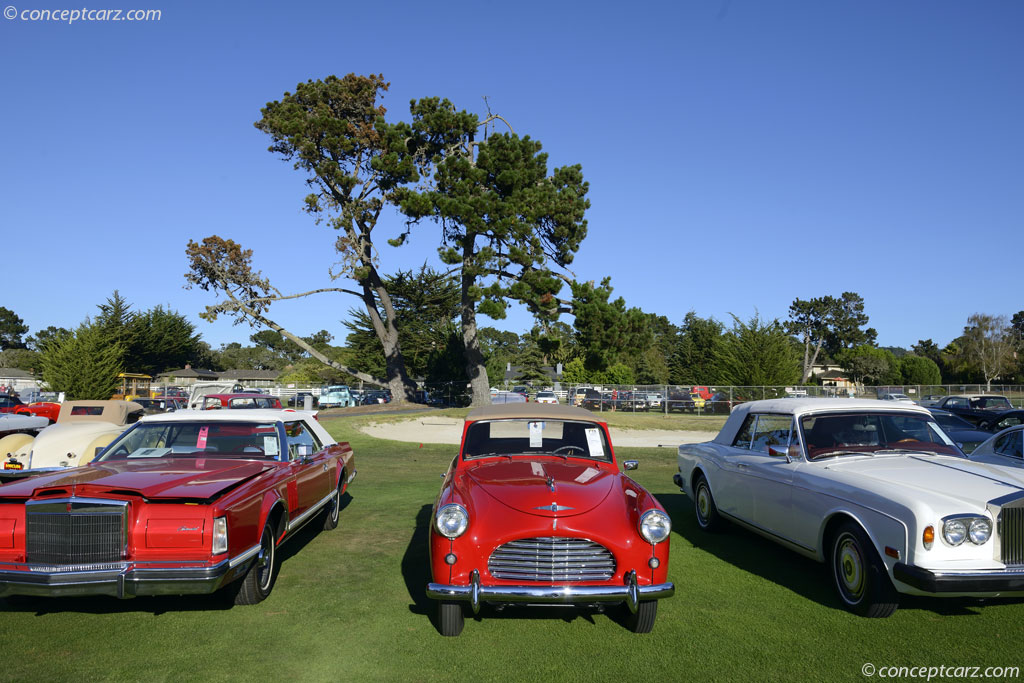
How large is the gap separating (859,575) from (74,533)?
5596 millimetres

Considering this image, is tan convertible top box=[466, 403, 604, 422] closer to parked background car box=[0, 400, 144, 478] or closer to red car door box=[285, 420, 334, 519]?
red car door box=[285, 420, 334, 519]

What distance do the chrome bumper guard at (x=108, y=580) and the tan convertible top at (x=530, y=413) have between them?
254 cm

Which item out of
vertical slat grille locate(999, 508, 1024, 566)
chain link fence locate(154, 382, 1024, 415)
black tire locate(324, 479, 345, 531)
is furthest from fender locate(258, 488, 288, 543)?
chain link fence locate(154, 382, 1024, 415)

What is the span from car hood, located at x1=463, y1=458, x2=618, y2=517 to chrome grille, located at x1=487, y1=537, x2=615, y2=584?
0.70ft

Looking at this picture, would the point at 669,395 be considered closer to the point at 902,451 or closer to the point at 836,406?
the point at 836,406

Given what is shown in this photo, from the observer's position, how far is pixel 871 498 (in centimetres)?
503

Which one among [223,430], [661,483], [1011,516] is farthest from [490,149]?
[1011,516]

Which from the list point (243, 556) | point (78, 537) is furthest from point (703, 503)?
point (78, 537)

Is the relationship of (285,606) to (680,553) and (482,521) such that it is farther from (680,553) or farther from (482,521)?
(680,553)

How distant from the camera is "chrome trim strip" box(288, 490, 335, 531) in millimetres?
6277

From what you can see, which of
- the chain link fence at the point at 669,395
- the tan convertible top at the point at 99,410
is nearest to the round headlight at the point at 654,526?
the tan convertible top at the point at 99,410

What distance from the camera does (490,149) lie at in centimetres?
3662

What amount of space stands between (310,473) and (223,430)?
96cm

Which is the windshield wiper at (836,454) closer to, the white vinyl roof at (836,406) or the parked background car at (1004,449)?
the white vinyl roof at (836,406)
